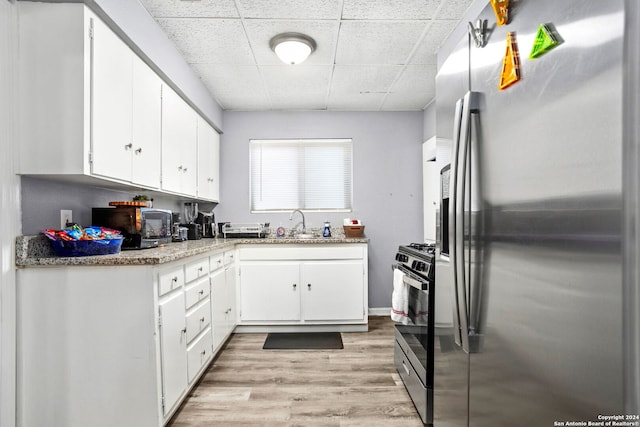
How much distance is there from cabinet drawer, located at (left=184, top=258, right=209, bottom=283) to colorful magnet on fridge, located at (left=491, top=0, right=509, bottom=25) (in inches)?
76.6

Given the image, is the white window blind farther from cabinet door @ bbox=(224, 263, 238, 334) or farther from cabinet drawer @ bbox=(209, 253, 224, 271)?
cabinet drawer @ bbox=(209, 253, 224, 271)

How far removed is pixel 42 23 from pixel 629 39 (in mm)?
2218

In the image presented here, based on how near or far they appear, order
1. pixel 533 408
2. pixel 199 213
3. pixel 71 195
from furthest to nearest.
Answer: pixel 199 213 → pixel 71 195 → pixel 533 408

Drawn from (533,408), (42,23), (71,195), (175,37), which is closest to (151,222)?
(71,195)

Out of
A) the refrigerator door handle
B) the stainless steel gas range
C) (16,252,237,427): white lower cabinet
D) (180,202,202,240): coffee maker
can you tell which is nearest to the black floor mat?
the stainless steel gas range

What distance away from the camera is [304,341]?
313 centimetres

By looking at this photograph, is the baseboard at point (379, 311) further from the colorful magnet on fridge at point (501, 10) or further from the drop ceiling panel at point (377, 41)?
the colorful magnet on fridge at point (501, 10)

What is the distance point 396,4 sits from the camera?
2.08m

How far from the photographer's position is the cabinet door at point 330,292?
338 cm

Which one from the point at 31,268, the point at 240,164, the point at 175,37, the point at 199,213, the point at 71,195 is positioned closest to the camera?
the point at 31,268

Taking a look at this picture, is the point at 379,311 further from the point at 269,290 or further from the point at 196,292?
the point at 196,292

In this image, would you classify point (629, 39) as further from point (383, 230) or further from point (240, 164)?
point (240, 164)

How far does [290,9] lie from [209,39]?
704mm

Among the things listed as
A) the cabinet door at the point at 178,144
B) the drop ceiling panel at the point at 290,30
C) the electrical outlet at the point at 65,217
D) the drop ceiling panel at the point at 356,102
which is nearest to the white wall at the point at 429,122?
the drop ceiling panel at the point at 356,102
